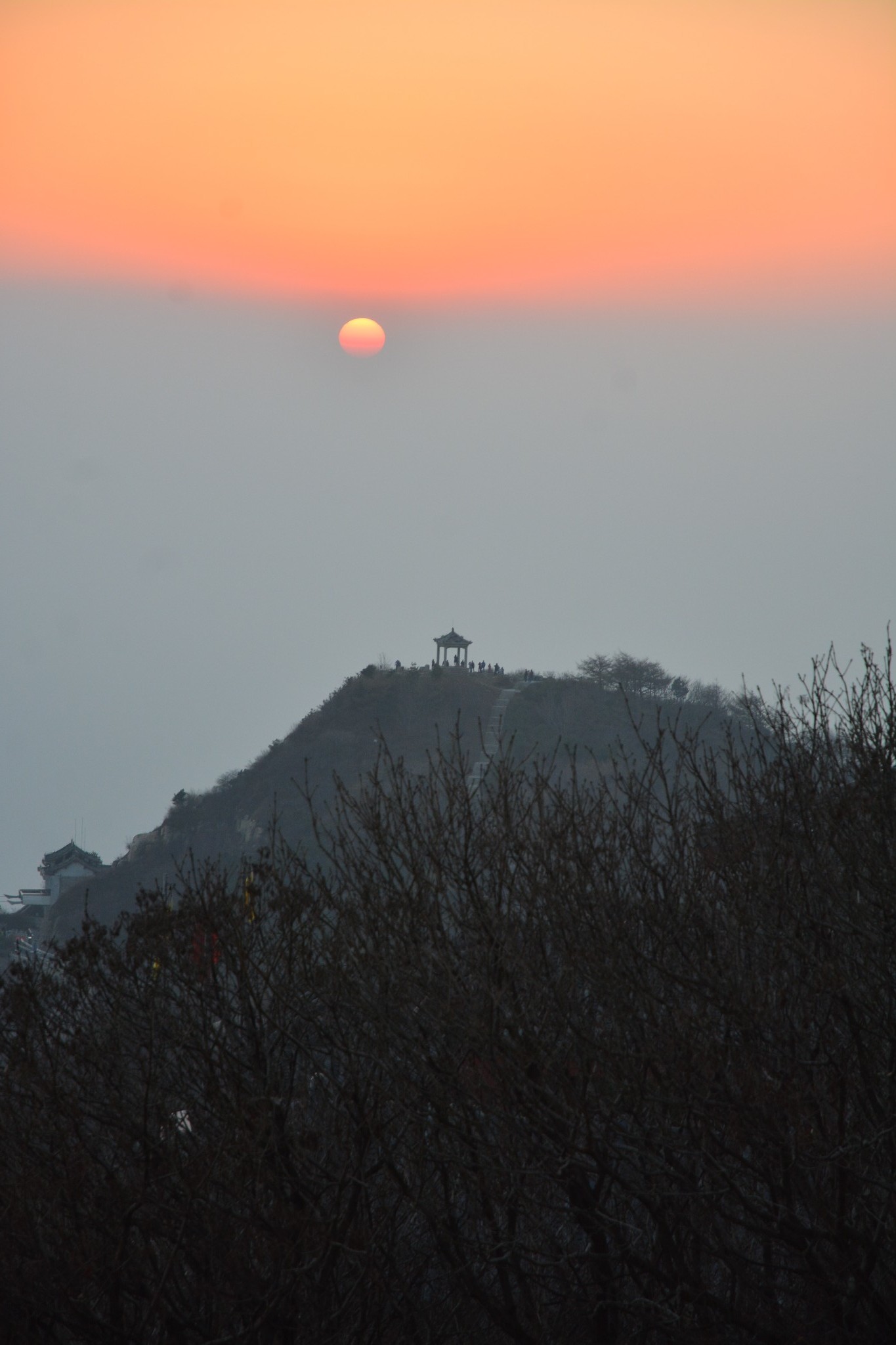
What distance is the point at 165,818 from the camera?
95.4 metres

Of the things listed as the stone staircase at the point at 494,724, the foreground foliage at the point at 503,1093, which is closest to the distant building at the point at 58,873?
the stone staircase at the point at 494,724

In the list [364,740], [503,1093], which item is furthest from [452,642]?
[503,1093]

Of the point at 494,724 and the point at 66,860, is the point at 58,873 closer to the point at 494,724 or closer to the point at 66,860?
the point at 66,860

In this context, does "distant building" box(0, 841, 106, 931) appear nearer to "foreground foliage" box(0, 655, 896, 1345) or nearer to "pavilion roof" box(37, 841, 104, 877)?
"pavilion roof" box(37, 841, 104, 877)

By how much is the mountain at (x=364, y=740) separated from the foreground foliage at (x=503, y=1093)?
66.0 m

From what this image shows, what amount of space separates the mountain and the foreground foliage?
6600 cm

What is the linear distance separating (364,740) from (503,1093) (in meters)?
85.5

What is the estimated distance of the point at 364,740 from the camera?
94125mm

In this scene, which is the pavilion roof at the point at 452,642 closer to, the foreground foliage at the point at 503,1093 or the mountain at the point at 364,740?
the mountain at the point at 364,740

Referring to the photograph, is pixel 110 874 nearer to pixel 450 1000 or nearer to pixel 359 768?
pixel 359 768

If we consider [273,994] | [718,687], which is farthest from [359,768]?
[273,994]

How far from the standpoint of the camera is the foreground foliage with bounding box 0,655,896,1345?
29.1ft

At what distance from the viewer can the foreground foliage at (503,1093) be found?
29.1 ft

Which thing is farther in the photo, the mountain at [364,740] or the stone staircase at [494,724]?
the mountain at [364,740]
